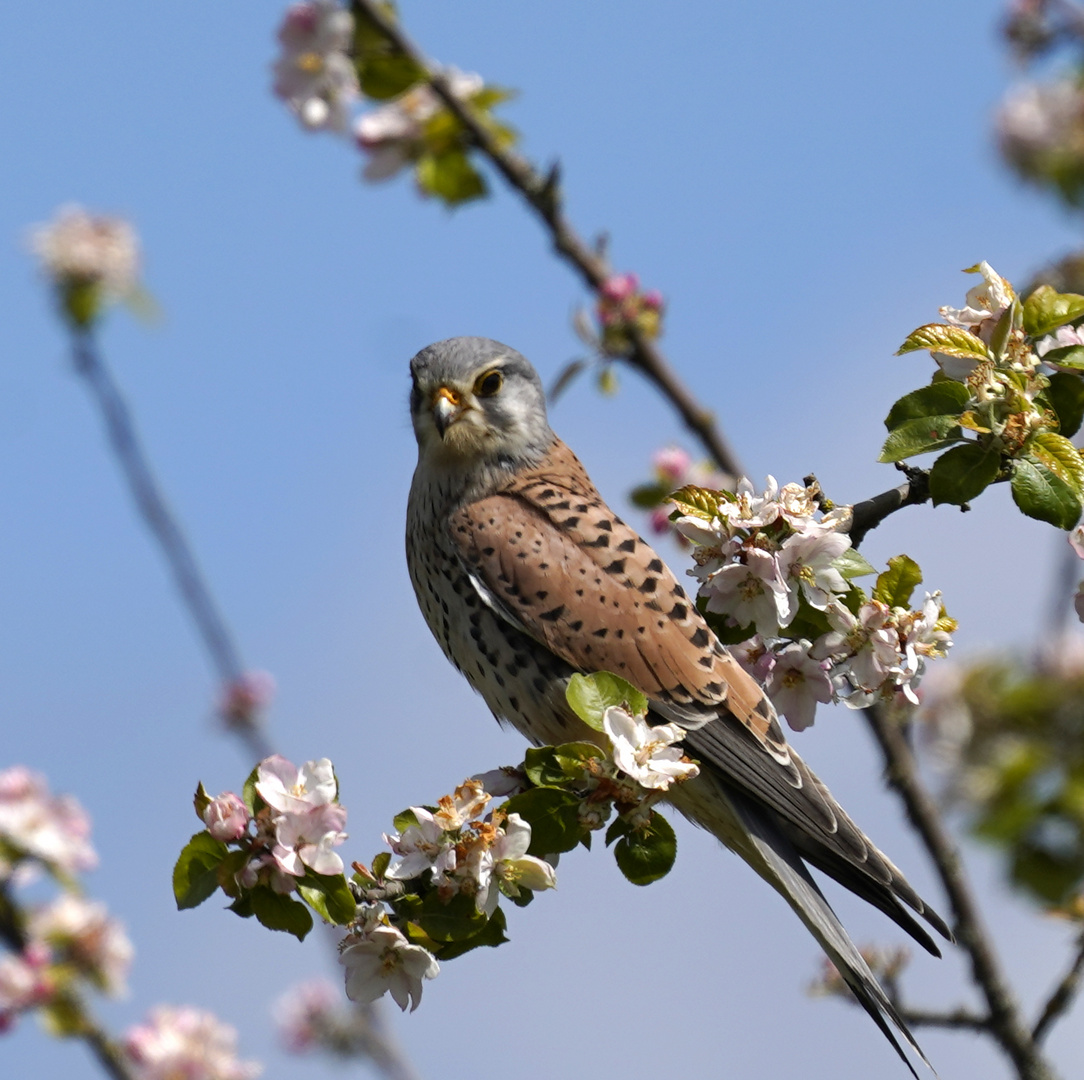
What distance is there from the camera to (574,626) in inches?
154

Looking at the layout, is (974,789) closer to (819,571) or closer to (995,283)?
(819,571)

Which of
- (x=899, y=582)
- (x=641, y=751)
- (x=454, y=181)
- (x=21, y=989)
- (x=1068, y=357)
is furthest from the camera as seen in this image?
(x=21, y=989)

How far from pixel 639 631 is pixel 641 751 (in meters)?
1.34

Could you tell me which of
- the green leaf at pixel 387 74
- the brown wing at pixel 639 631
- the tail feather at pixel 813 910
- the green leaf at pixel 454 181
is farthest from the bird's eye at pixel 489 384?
the tail feather at pixel 813 910

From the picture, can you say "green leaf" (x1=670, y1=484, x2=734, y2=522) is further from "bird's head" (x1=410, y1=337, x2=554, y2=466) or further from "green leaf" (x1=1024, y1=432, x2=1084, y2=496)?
"bird's head" (x1=410, y1=337, x2=554, y2=466)

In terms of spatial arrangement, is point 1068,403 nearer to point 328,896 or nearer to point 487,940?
point 487,940

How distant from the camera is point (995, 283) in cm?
282

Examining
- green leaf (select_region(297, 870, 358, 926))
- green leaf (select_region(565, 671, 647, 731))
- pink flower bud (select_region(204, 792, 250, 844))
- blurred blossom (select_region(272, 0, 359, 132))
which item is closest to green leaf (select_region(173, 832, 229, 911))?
pink flower bud (select_region(204, 792, 250, 844))

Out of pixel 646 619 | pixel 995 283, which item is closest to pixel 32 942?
pixel 646 619

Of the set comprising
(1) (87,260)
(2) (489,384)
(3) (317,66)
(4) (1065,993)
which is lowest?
(4) (1065,993)

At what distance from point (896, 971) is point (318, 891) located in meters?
2.10

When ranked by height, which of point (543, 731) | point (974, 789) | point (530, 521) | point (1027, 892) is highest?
point (530, 521)

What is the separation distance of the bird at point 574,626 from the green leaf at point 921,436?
1024 millimetres

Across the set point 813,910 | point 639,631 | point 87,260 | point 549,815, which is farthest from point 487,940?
point 87,260
